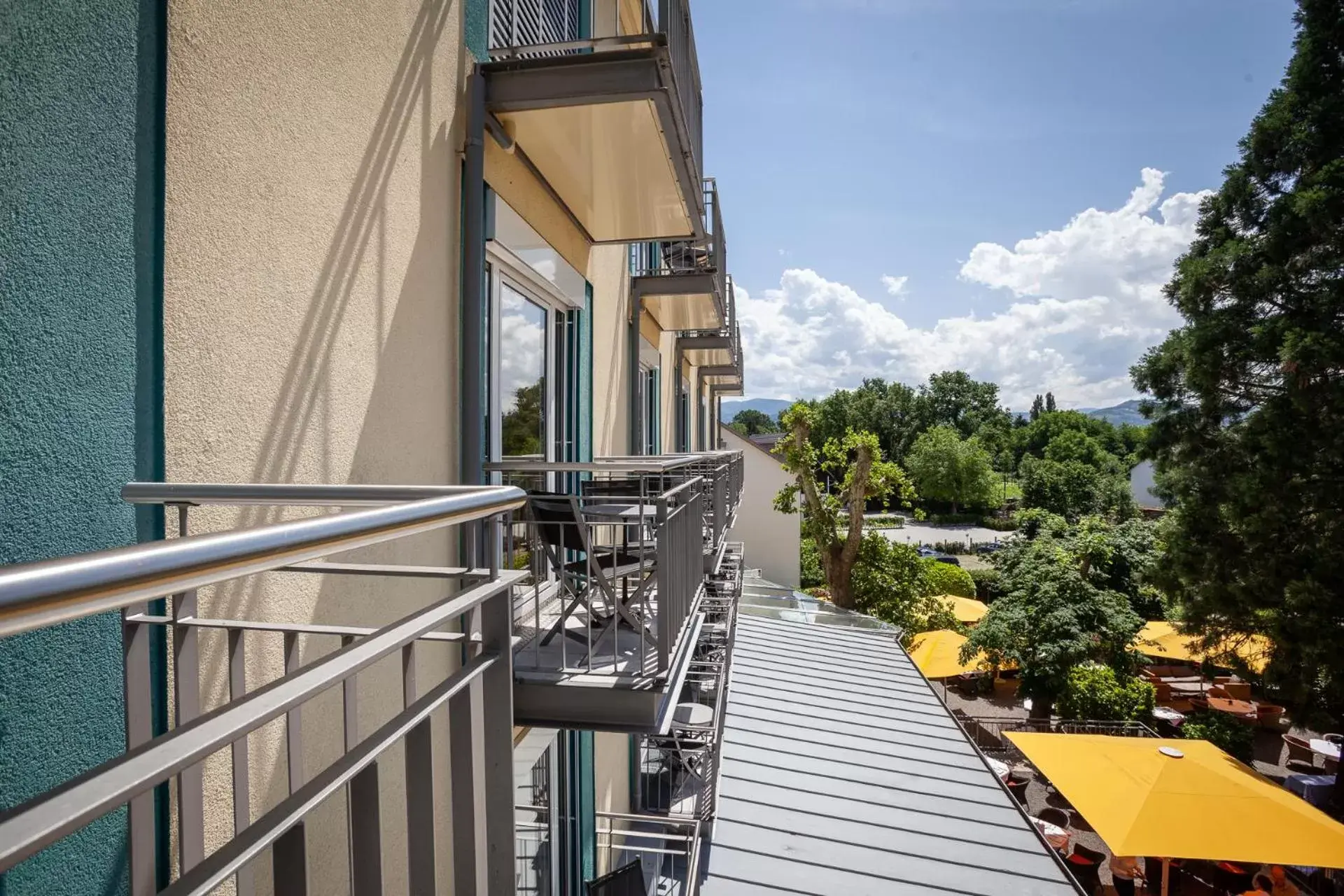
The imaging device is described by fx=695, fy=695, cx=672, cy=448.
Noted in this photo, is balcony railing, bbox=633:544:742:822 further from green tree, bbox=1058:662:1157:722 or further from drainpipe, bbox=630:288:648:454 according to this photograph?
green tree, bbox=1058:662:1157:722

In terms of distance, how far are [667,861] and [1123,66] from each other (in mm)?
25819

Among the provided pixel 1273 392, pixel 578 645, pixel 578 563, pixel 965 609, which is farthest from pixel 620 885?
pixel 965 609

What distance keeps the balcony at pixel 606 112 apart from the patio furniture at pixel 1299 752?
63.7 feet

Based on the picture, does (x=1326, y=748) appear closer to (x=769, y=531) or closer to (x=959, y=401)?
(x=769, y=531)

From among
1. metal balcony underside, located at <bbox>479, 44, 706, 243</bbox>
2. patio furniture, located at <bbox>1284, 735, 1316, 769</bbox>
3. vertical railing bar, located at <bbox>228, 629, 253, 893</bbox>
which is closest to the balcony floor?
vertical railing bar, located at <bbox>228, 629, 253, 893</bbox>

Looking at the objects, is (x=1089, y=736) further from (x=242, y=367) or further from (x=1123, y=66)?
(x=1123, y=66)

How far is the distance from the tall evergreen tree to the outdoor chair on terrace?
14753 millimetres

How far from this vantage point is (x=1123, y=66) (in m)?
21.8

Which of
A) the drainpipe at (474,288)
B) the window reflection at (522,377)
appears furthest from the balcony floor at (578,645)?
the window reflection at (522,377)

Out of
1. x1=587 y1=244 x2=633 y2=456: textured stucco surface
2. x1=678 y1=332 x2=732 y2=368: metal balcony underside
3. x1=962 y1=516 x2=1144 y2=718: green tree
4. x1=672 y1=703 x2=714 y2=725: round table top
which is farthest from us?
x1=962 y1=516 x2=1144 y2=718: green tree

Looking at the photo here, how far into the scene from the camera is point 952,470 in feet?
210

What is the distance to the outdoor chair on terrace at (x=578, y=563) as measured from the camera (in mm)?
3643

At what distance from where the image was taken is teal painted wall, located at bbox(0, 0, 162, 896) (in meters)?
1.49

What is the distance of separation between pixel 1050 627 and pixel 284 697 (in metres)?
19.4
